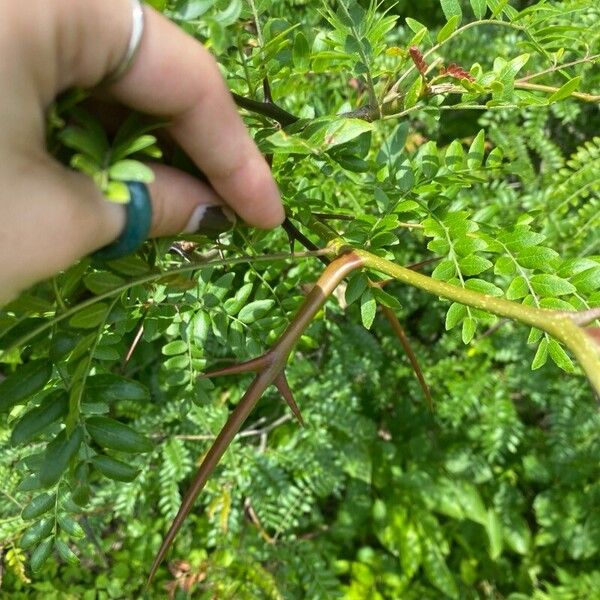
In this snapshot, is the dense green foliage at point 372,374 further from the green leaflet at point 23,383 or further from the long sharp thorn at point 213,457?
the long sharp thorn at point 213,457

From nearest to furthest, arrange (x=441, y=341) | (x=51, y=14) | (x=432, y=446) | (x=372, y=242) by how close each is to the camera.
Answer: (x=51, y=14) → (x=372, y=242) → (x=441, y=341) → (x=432, y=446)

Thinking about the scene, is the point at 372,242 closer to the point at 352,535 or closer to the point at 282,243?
the point at 282,243

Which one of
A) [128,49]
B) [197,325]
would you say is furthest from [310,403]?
[128,49]

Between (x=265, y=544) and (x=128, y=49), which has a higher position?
(x=128, y=49)

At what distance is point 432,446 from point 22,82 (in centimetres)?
202

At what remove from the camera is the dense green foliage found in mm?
941

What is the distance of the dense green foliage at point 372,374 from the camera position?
3.09ft

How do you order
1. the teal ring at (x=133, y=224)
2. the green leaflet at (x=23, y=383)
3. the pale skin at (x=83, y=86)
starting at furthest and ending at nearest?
the green leaflet at (x=23, y=383), the teal ring at (x=133, y=224), the pale skin at (x=83, y=86)

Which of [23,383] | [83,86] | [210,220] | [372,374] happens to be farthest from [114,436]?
[372,374]

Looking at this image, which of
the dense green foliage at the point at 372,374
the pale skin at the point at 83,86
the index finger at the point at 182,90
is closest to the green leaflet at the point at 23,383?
the dense green foliage at the point at 372,374

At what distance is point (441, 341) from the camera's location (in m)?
2.16

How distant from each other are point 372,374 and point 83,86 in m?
1.62

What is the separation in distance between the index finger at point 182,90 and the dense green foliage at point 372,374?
5.8 inches

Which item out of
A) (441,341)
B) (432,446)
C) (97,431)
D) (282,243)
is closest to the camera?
(97,431)
